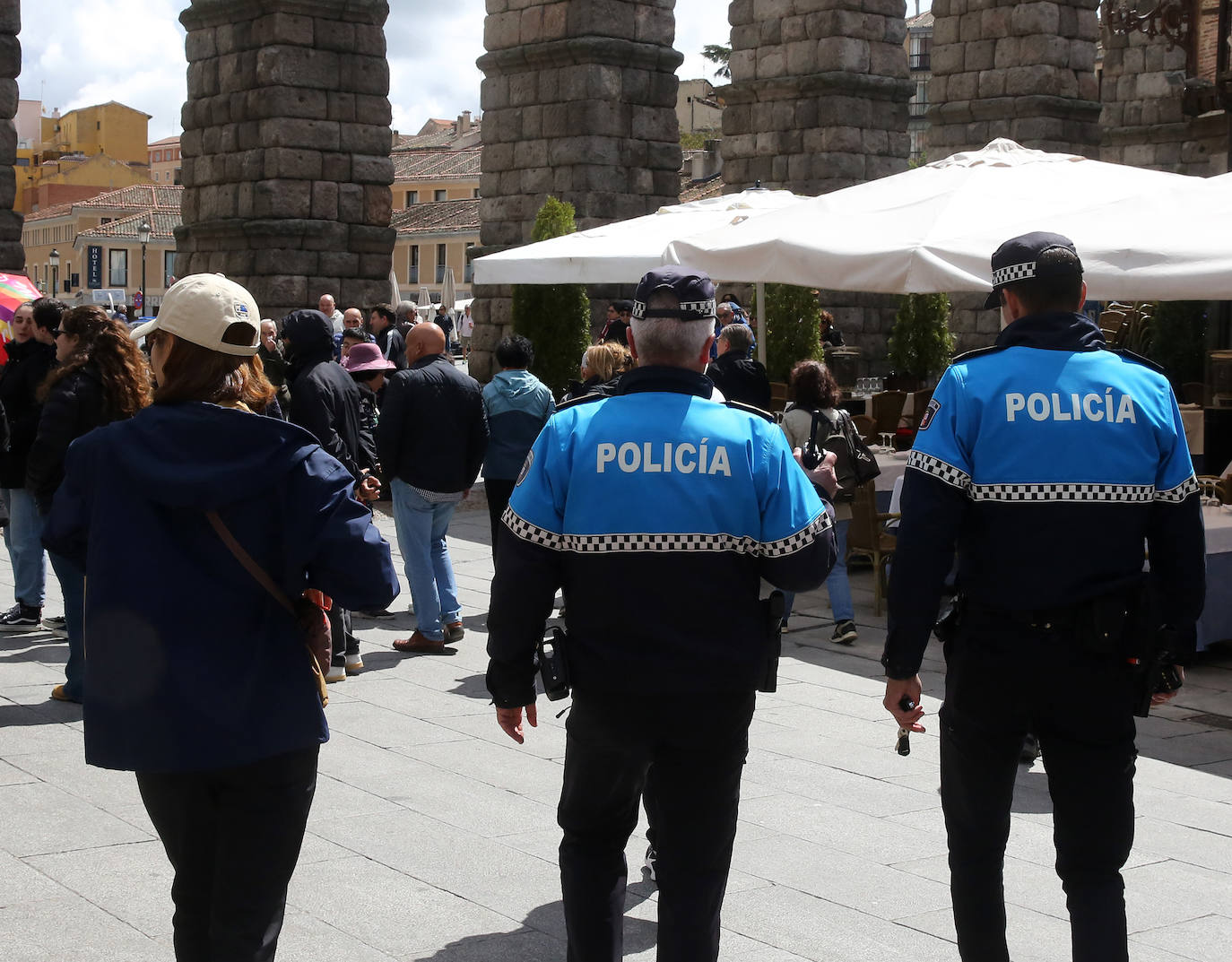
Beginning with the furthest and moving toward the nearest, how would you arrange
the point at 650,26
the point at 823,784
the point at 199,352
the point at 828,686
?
the point at 650,26, the point at 828,686, the point at 823,784, the point at 199,352

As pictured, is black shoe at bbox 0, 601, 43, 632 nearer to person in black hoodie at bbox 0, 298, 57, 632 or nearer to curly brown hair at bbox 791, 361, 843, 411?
person in black hoodie at bbox 0, 298, 57, 632

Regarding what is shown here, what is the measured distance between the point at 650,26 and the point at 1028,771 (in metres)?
13.9

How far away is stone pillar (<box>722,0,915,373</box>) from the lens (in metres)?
20.1

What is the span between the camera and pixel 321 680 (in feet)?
10.7

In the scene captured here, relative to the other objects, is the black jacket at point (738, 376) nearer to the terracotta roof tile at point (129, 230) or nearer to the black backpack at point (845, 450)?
the black backpack at point (845, 450)

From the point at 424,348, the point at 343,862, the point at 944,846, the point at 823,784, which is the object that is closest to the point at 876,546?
the point at 424,348

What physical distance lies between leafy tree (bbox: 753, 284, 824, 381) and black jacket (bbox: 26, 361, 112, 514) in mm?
10852

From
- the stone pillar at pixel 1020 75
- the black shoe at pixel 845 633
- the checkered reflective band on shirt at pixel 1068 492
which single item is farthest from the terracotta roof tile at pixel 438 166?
the checkered reflective band on shirt at pixel 1068 492

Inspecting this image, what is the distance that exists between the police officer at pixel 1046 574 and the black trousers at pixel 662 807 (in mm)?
514

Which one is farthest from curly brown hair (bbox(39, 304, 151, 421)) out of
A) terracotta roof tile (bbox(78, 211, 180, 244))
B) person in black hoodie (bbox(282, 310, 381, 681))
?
terracotta roof tile (bbox(78, 211, 180, 244))

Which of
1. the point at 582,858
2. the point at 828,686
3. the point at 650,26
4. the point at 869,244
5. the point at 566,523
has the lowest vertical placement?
the point at 828,686

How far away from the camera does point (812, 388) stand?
8.82 m

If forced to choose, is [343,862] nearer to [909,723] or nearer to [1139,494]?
[909,723]

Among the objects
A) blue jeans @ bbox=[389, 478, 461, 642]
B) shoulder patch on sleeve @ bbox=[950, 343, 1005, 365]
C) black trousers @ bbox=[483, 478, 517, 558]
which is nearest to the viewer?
shoulder patch on sleeve @ bbox=[950, 343, 1005, 365]
